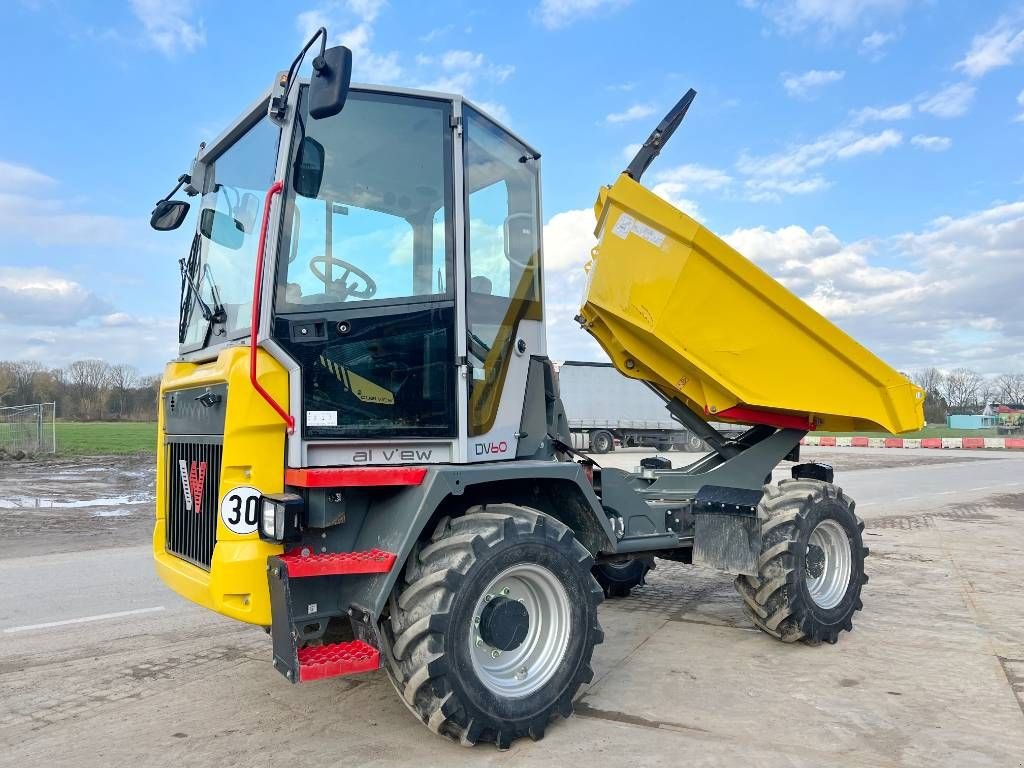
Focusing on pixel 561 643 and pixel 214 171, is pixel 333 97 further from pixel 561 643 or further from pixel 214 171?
pixel 561 643

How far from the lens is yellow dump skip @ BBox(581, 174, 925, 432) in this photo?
17.7 ft

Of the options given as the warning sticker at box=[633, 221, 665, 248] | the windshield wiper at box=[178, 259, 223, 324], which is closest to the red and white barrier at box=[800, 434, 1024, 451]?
the warning sticker at box=[633, 221, 665, 248]

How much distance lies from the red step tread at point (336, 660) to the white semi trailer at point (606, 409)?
29952 millimetres

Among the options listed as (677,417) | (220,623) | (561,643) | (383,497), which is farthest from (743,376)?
(220,623)

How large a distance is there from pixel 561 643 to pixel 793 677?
68.5 inches

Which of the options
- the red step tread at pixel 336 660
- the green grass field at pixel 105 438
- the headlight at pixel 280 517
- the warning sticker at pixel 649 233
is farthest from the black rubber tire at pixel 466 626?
the green grass field at pixel 105 438

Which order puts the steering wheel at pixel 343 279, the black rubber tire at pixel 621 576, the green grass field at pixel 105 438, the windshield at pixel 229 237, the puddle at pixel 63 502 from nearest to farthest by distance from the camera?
1. the steering wheel at pixel 343 279
2. the windshield at pixel 229 237
3. the black rubber tire at pixel 621 576
4. the puddle at pixel 63 502
5. the green grass field at pixel 105 438

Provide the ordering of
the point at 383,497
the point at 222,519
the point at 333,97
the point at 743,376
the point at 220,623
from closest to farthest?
the point at 333,97 < the point at 222,519 < the point at 383,497 < the point at 743,376 < the point at 220,623

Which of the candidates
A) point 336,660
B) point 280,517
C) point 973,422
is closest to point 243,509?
point 280,517

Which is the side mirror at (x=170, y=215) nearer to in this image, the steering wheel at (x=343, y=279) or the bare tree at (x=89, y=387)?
the steering wheel at (x=343, y=279)

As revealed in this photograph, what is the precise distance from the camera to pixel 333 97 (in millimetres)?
3465

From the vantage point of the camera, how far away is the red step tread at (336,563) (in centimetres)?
354

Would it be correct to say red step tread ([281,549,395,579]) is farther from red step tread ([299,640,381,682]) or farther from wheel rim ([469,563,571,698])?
wheel rim ([469,563,571,698])

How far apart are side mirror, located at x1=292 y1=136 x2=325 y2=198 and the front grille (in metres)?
1.31
